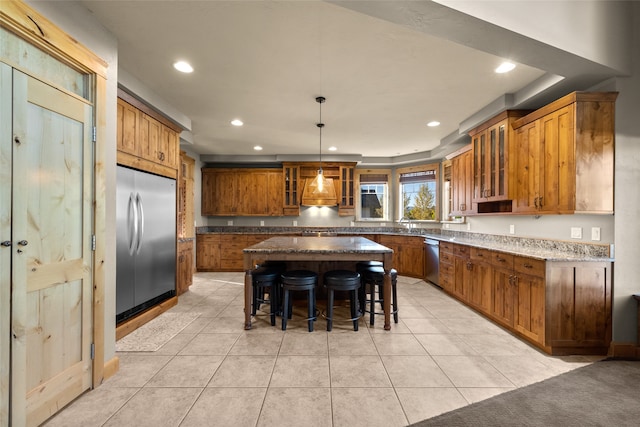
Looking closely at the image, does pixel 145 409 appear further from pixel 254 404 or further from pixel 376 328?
pixel 376 328

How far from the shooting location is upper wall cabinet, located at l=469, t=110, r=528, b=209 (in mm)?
3609

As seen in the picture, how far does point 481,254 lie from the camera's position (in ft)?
12.4

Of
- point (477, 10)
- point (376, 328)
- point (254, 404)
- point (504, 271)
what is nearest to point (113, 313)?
point (254, 404)

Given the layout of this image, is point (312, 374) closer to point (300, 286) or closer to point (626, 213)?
point (300, 286)

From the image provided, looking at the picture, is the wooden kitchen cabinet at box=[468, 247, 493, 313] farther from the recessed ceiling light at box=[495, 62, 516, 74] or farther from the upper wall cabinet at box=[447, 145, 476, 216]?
the recessed ceiling light at box=[495, 62, 516, 74]

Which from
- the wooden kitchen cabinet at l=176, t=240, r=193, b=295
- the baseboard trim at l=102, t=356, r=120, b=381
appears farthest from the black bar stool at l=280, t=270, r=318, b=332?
the wooden kitchen cabinet at l=176, t=240, r=193, b=295

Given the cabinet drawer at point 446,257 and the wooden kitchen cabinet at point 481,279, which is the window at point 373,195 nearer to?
the cabinet drawer at point 446,257

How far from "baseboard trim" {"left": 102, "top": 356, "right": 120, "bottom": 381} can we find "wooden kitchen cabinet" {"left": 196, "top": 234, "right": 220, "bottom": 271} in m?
4.35

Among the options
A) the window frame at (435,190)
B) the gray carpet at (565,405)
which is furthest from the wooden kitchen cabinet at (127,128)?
the window frame at (435,190)

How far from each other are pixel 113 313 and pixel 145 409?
82cm

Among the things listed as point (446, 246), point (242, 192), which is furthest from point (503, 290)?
point (242, 192)

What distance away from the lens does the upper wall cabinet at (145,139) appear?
10.0ft

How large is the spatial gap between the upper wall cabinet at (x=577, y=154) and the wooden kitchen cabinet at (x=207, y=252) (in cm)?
597

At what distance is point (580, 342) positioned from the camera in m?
2.68
